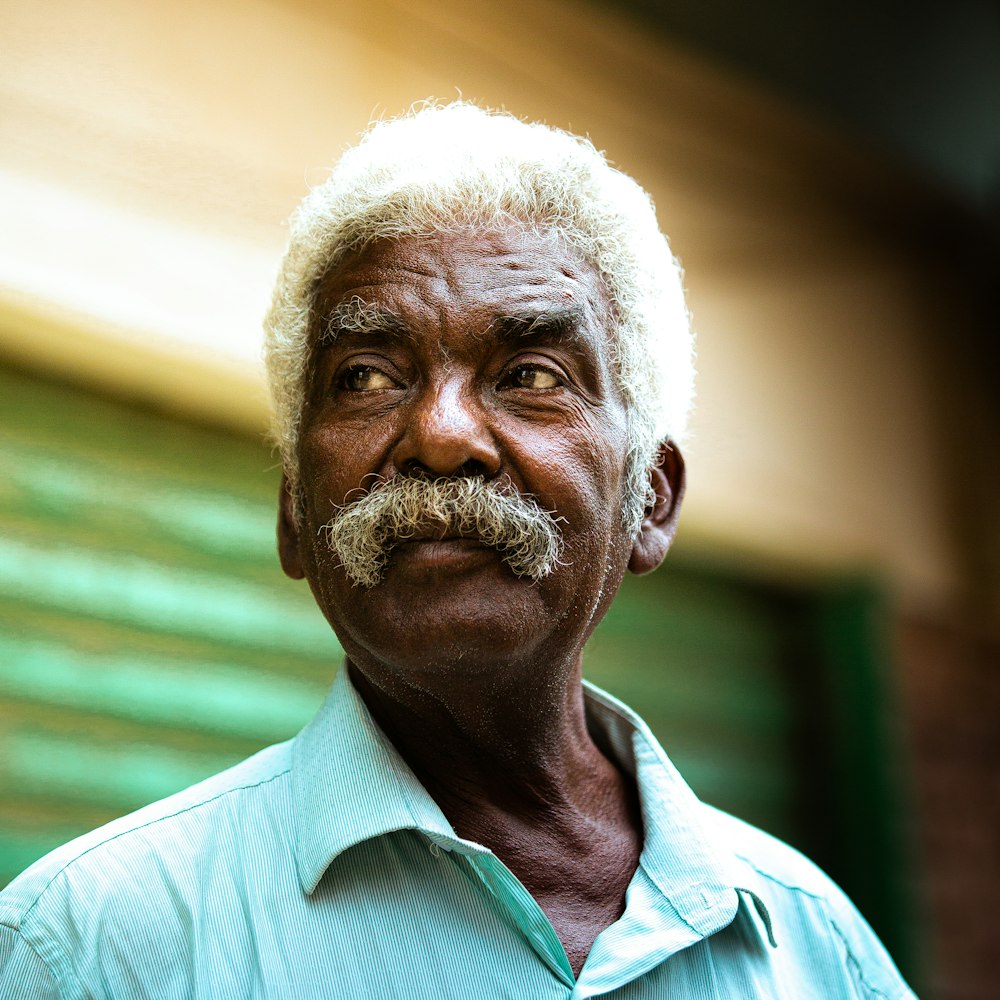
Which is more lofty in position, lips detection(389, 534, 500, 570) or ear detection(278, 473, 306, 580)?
ear detection(278, 473, 306, 580)

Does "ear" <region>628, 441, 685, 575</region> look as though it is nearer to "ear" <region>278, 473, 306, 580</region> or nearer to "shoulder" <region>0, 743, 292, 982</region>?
"ear" <region>278, 473, 306, 580</region>

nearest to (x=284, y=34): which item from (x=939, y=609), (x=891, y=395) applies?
(x=891, y=395)

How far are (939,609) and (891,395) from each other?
95 centimetres

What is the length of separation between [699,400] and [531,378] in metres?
2.66

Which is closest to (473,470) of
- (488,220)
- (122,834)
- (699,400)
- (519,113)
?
(488,220)

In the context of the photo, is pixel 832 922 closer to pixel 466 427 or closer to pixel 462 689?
pixel 462 689

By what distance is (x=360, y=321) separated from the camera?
158cm

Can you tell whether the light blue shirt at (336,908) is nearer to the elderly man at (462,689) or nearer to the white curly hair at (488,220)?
the elderly man at (462,689)

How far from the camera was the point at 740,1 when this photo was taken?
13.4ft

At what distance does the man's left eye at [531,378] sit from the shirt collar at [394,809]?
1.53 feet

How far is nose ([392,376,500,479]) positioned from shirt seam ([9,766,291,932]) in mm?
450

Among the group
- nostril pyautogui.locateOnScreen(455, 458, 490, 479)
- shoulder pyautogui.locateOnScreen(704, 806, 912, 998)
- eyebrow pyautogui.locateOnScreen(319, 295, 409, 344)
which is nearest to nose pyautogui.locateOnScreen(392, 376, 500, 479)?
nostril pyautogui.locateOnScreen(455, 458, 490, 479)

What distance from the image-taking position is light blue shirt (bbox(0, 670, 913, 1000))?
4.25 feet

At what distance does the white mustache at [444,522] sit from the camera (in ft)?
4.68
